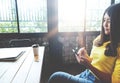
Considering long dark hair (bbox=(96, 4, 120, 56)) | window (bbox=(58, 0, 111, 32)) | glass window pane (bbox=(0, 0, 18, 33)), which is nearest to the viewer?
long dark hair (bbox=(96, 4, 120, 56))

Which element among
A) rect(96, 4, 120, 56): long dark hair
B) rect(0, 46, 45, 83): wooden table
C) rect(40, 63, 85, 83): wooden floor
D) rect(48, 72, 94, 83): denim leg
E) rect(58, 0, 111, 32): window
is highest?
rect(58, 0, 111, 32): window

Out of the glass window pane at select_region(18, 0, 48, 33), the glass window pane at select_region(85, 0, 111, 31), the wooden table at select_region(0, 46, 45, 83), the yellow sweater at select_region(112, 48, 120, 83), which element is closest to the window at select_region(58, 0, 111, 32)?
the glass window pane at select_region(85, 0, 111, 31)

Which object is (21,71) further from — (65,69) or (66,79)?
(65,69)

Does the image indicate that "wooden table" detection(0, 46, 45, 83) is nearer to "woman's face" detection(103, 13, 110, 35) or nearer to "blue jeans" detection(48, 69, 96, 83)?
"blue jeans" detection(48, 69, 96, 83)

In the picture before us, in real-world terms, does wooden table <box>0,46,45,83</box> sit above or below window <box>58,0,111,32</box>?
below

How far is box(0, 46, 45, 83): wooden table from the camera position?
1128 mm

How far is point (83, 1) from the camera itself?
3422 mm

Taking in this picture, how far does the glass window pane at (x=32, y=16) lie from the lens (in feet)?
10.8

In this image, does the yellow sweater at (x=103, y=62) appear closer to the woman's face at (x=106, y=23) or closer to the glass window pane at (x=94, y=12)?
the woman's face at (x=106, y=23)

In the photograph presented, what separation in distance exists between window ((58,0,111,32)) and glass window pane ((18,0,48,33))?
13.3 inches

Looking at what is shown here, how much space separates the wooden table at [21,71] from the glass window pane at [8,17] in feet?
5.81

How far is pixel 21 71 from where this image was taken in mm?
1306

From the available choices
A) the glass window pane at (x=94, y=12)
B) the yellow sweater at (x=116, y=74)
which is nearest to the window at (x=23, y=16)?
the glass window pane at (x=94, y=12)

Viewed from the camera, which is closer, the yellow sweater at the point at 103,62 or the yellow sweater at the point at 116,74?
the yellow sweater at the point at 116,74
